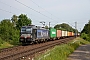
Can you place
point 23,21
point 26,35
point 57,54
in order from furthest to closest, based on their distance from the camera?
point 23,21, point 26,35, point 57,54

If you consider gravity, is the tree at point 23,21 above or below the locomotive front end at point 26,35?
above

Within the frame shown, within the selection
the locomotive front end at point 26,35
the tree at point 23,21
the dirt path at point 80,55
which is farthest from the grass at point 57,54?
the tree at point 23,21

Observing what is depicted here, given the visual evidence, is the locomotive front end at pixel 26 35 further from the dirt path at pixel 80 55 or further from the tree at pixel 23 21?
the tree at pixel 23 21

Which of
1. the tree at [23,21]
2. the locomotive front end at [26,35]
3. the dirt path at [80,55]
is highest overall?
the tree at [23,21]

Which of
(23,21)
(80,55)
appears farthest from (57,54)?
(23,21)

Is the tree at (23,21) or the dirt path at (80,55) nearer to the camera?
the dirt path at (80,55)

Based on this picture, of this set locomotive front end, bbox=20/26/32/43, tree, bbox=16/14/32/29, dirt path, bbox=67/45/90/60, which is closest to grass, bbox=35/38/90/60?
dirt path, bbox=67/45/90/60

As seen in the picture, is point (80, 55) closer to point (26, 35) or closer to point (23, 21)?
point (26, 35)

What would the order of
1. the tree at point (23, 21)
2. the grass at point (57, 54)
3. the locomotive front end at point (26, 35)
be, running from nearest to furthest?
the grass at point (57, 54)
the locomotive front end at point (26, 35)
the tree at point (23, 21)

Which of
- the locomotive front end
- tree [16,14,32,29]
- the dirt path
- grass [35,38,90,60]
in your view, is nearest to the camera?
grass [35,38,90,60]

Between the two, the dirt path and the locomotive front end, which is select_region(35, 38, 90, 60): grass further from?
the locomotive front end

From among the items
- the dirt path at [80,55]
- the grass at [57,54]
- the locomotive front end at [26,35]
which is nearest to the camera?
the grass at [57,54]

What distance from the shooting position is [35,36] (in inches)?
1216

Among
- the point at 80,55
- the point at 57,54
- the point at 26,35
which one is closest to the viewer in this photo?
the point at 57,54
